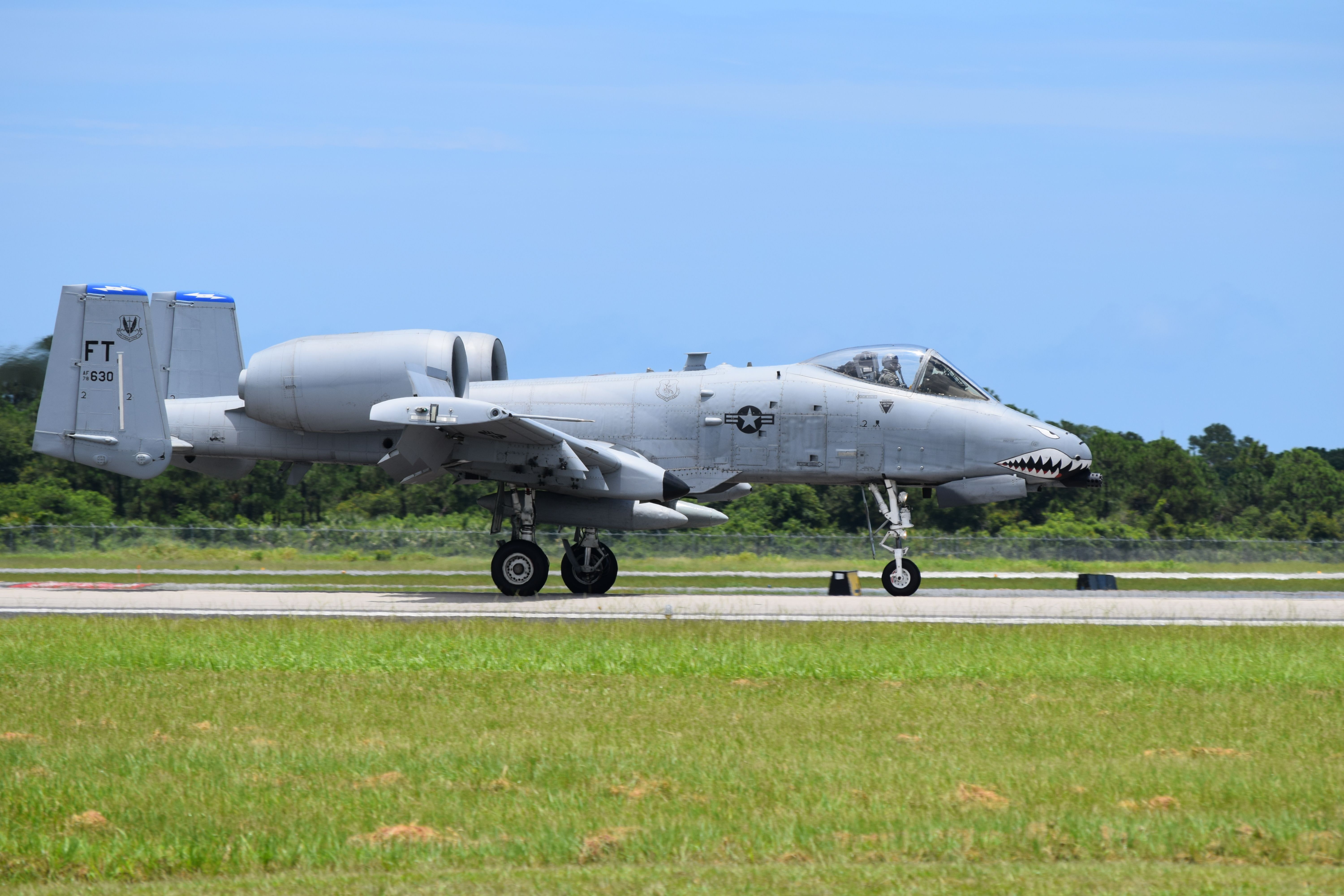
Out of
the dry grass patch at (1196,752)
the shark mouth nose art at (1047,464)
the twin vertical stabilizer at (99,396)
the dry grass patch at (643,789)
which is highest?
the twin vertical stabilizer at (99,396)

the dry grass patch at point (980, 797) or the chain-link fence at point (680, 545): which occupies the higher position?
the chain-link fence at point (680, 545)

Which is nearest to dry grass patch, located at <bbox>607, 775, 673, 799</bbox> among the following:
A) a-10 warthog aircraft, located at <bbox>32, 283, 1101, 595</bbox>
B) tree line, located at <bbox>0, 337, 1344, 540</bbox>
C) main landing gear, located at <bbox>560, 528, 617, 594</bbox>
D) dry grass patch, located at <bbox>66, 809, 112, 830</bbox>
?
dry grass patch, located at <bbox>66, 809, 112, 830</bbox>

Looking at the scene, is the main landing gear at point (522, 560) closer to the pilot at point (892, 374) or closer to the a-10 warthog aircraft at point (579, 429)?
the a-10 warthog aircraft at point (579, 429)

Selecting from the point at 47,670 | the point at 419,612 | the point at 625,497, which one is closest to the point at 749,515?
the point at 625,497

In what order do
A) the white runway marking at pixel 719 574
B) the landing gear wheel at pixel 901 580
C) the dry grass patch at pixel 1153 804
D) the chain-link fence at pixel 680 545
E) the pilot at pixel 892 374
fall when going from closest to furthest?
1. the dry grass patch at pixel 1153 804
2. the landing gear wheel at pixel 901 580
3. the pilot at pixel 892 374
4. the white runway marking at pixel 719 574
5. the chain-link fence at pixel 680 545

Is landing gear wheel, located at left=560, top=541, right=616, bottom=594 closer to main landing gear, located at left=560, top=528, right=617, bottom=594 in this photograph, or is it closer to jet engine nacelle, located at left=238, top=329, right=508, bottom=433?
main landing gear, located at left=560, top=528, right=617, bottom=594

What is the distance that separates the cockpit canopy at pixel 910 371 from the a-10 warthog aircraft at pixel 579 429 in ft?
0.11

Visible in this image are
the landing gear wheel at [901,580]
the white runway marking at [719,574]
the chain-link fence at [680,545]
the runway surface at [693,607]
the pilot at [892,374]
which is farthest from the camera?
the chain-link fence at [680,545]

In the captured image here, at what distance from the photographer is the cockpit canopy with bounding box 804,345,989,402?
2195 cm

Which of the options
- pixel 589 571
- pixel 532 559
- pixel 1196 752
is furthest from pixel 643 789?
pixel 589 571

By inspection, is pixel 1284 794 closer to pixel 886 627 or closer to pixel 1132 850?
pixel 1132 850

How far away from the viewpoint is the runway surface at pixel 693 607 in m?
17.6

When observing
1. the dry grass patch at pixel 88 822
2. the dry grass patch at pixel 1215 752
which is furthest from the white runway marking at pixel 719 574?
the dry grass patch at pixel 88 822

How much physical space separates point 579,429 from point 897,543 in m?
5.87
